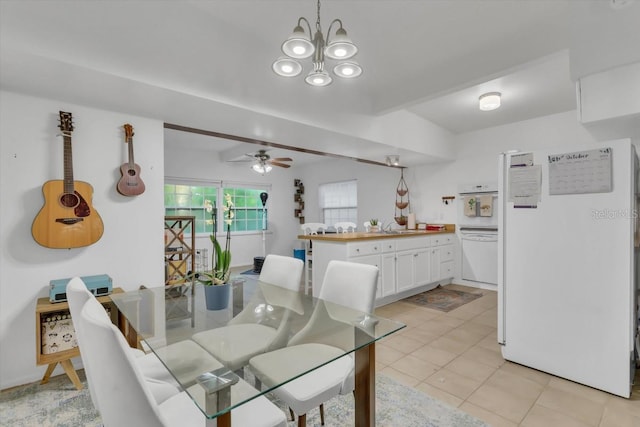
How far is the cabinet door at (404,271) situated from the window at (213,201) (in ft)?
11.4

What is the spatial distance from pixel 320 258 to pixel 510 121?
11.8 feet

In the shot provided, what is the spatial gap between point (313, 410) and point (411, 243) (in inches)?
111

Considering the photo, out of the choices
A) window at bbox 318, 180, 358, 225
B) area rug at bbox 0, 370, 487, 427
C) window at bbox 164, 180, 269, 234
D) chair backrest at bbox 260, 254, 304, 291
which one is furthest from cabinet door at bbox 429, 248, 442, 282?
window at bbox 164, 180, 269, 234

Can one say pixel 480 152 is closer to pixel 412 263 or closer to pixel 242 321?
pixel 412 263

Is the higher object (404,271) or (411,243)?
(411,243)

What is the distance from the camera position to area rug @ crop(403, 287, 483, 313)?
158 inches

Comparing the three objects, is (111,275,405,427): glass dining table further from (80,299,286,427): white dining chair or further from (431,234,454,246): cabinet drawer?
(431,234,454,246): cabinet drawer

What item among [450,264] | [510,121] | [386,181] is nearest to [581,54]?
[510,121]

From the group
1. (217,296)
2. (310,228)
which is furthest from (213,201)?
(217,296)

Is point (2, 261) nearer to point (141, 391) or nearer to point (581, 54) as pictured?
point (141, 391)

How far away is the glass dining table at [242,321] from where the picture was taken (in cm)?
95

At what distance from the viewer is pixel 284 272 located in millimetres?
2287

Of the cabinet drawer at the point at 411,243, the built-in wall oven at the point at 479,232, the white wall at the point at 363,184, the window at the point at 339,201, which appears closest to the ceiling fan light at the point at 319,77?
the cabinet drawer at the point at 411,243

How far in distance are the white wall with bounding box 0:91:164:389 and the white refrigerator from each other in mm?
3076
